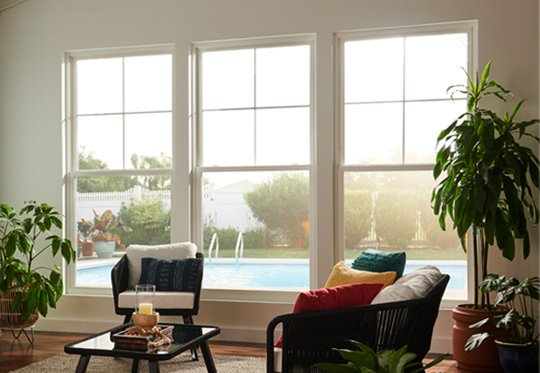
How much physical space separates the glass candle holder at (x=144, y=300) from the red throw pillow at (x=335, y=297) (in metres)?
0.77

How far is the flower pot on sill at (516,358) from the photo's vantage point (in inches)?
137

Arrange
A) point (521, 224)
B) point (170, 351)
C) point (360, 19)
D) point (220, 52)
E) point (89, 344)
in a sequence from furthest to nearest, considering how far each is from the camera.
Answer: point (220, 52)
point (360, 19)
point (521, 224)
point (89, 344)
point (170, 351)

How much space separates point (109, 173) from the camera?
5.32m

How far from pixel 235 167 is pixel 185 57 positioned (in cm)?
114

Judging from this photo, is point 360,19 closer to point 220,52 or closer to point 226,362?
point 220,52

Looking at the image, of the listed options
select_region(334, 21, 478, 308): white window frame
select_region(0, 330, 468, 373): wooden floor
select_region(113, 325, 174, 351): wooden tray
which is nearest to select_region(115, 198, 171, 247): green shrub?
select_region(0, 330, 468, 373): wooden floor

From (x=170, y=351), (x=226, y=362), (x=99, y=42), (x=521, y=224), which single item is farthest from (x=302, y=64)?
(x=170, y=351)

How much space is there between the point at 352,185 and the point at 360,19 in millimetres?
1465

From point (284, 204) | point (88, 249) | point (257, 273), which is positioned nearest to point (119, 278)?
point (88, 249)

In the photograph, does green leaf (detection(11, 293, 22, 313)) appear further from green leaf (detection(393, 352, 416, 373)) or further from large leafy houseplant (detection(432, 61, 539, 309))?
green leaf (detection(393, 352, 416, 373))

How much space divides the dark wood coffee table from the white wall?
1.62 m

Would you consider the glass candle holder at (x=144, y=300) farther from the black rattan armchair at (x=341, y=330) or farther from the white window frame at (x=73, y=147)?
the white window frame at (x=73, y=147)

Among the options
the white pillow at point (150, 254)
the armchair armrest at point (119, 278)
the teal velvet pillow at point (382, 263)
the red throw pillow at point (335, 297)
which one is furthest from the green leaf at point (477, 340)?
the armchair armrest at point (119, 278)

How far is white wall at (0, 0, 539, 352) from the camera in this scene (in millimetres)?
4418
